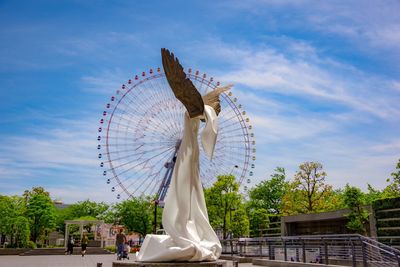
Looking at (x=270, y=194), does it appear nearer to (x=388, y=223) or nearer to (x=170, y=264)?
(x=388, y=223)

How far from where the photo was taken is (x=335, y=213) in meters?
32.1

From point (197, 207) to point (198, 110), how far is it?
2815 mm

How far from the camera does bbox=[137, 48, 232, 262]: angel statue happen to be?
1077cm

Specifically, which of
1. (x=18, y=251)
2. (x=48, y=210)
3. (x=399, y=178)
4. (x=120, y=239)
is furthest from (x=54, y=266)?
(x=48, y=210)

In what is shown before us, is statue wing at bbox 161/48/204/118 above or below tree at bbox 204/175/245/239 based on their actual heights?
above

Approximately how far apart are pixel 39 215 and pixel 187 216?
4885cm

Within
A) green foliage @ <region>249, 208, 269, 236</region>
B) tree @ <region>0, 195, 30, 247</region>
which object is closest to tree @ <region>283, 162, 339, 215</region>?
green foliage @ <region>249, 208, 269, 236</region>

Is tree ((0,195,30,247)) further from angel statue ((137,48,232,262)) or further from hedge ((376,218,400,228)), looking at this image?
angel statue ((137,48,232,262))

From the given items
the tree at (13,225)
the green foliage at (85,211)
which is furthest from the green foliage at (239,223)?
the green foliage at (85,211)

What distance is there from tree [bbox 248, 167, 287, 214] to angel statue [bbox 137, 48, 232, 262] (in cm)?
4718

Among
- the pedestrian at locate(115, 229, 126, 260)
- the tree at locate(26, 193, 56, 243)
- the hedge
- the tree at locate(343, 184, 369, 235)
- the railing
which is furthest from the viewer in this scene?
the tree at locate(26, 193, 56, 243)

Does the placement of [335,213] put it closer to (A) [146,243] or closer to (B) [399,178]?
(B) [399,178]

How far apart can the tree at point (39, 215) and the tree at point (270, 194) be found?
90.5 feet

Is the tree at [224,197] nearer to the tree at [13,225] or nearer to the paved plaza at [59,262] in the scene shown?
the paved plaza at [59,262]
